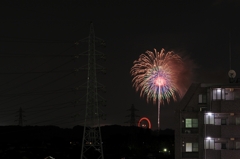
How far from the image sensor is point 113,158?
3775 inches

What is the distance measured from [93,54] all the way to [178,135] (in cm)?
1537

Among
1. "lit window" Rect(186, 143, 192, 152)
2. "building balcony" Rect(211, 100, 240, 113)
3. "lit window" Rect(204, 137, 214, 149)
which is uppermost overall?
"building balcony" Rect(211, 100, 240, 113)

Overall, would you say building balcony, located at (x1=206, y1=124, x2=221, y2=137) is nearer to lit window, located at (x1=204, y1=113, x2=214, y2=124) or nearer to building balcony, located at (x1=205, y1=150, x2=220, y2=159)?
lit window, located at (x1=204, y1=113, x2=214, y2=124)

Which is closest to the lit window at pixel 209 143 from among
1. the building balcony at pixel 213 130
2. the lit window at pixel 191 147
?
the building balcony at pixel 213 130

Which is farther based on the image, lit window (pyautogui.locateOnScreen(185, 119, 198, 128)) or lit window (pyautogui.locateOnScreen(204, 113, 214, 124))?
lit window (pyautogui.locateOnScreen(185, 119, 198, 128))

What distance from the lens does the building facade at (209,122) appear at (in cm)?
4866

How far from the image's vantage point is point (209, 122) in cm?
5066

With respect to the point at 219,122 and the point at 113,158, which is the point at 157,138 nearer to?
the point at 113,158

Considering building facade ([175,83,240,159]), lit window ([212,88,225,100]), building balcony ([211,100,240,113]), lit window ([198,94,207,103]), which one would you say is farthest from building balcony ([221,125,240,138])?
lit window ([198,94,207,103])

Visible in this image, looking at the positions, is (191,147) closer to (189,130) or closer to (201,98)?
(189,130)

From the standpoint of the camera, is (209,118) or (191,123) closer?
(209,118)

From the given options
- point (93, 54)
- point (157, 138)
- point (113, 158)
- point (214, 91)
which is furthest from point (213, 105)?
point (157, 138)

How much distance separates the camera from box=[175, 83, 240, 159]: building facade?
160 feet

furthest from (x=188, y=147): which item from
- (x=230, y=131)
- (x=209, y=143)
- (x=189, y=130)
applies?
(x=230, y=131)
